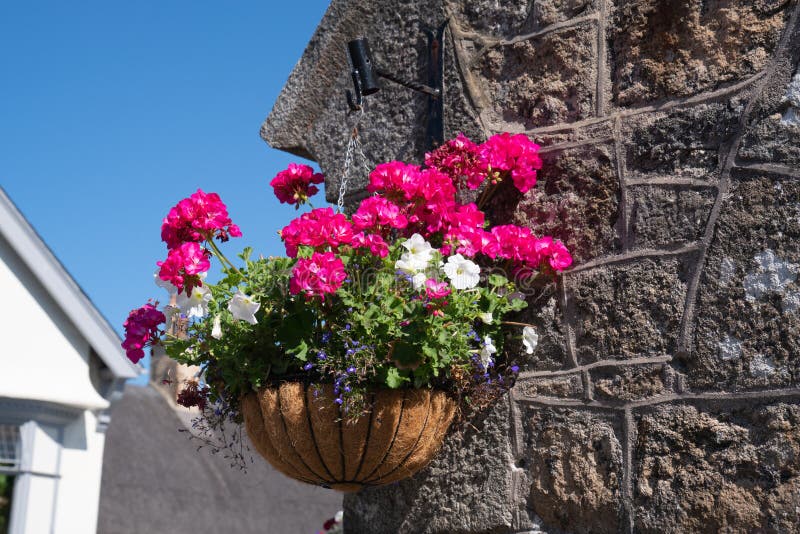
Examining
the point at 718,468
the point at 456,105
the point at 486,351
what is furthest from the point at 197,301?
the point at 718,468

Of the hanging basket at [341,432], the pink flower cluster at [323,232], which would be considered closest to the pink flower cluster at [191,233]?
the pink flower cluster at [323,232]

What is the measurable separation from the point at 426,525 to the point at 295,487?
15278mm

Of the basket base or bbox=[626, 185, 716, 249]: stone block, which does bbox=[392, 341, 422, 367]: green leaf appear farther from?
bbox=[626, 185, 716, 249]: stone block

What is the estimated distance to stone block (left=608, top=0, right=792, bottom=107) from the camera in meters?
2.43

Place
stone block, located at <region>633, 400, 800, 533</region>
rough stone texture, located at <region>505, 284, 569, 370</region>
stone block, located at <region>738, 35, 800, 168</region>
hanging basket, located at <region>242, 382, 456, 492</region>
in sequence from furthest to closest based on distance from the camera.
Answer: rough stone texture, located at <region>505, 284, 569, 370</region>
hanging basket, located at <region>242, 382, 456, 492</region>
stone block, located at <region>738, 35, 800, 168</region>
stone block, located at <region>633, 400, 800, 533</region>

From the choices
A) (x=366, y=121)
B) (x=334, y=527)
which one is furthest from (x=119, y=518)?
(x=366, y=121)

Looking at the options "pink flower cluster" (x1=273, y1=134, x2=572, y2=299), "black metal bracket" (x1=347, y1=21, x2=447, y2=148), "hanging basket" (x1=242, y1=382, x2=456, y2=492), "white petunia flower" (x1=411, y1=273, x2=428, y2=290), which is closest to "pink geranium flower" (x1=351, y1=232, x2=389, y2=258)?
"pink flower cluster" (x1=273, y1=134, x2=572, y2=299)

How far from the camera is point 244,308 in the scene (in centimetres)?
242

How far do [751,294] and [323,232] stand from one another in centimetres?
106

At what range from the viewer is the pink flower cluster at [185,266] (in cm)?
251

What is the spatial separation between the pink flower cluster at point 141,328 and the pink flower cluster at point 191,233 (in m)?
0.16

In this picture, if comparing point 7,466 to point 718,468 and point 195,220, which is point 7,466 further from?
point 718,468

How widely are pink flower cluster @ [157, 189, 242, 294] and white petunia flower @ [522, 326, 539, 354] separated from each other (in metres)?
0.84

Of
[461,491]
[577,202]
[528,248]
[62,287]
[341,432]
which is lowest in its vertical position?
[461,491]
